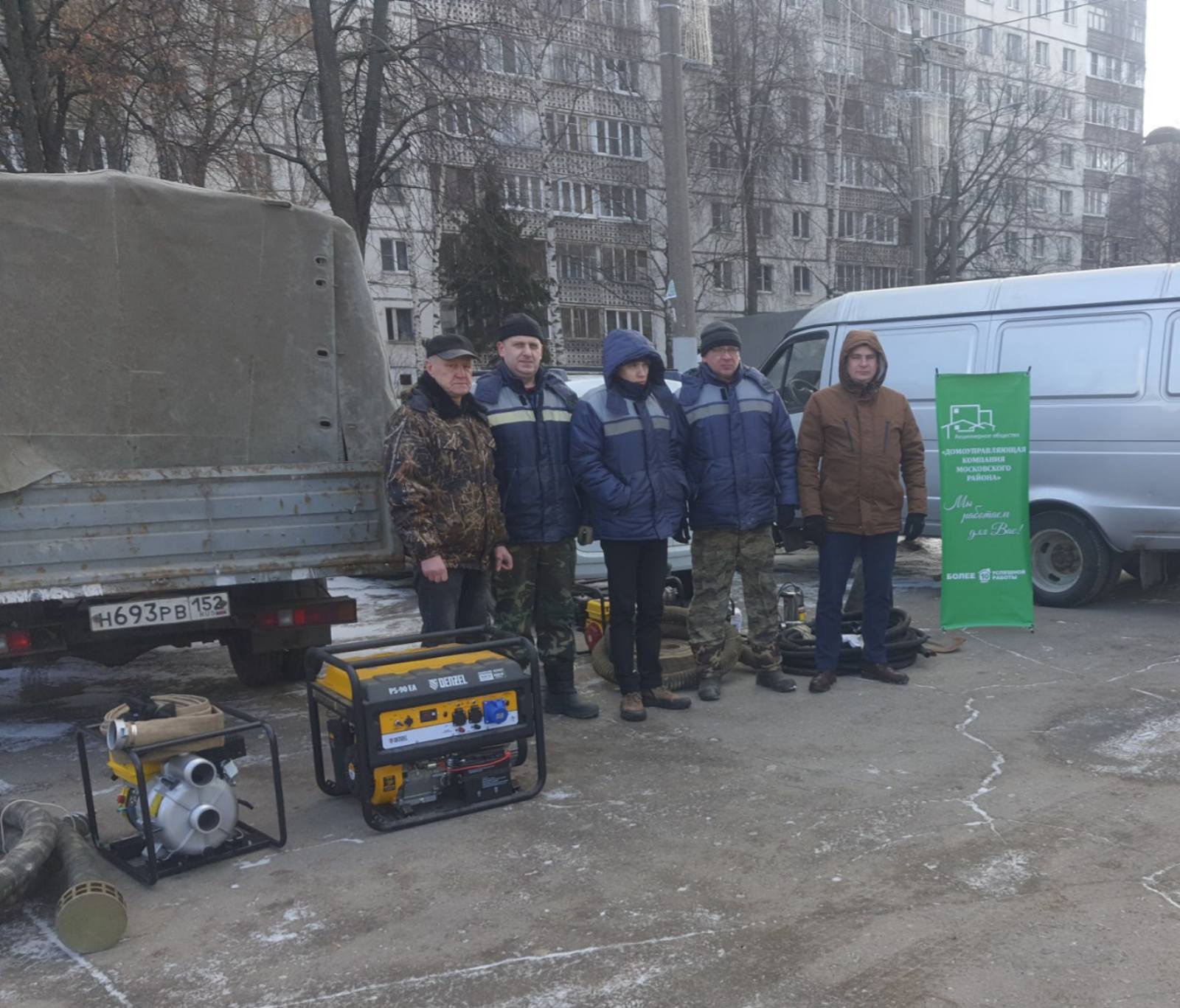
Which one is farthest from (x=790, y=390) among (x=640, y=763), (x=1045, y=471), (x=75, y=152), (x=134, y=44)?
(x=75, y=152)

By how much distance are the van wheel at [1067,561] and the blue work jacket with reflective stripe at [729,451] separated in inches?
127

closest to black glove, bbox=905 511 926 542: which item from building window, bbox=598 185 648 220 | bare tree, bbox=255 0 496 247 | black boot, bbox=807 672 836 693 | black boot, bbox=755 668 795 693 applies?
black boot, bbox=807 672 836 693

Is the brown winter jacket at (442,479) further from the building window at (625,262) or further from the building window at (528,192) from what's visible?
the building window at (625,262)

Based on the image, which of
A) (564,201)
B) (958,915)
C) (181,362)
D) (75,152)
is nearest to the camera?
(958,915)

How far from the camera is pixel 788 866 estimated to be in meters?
3.99

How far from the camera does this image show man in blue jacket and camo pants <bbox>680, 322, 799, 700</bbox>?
6.29 meters

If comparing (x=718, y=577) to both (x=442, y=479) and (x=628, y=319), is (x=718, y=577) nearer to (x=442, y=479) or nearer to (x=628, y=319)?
(x=442, y=479)

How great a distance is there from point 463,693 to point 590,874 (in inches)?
36.0

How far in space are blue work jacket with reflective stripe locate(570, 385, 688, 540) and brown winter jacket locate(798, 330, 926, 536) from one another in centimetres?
93

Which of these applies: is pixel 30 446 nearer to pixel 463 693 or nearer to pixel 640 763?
pixel 463 693

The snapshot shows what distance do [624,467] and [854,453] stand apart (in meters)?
1.43


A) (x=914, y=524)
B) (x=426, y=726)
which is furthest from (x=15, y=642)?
(x=914, y=524)

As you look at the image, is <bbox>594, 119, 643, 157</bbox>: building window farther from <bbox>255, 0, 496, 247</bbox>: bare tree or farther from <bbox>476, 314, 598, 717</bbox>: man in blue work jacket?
<bbox>476, 314, 598, 717</bbox>: man in blue work jacket

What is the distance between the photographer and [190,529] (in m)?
5.60
